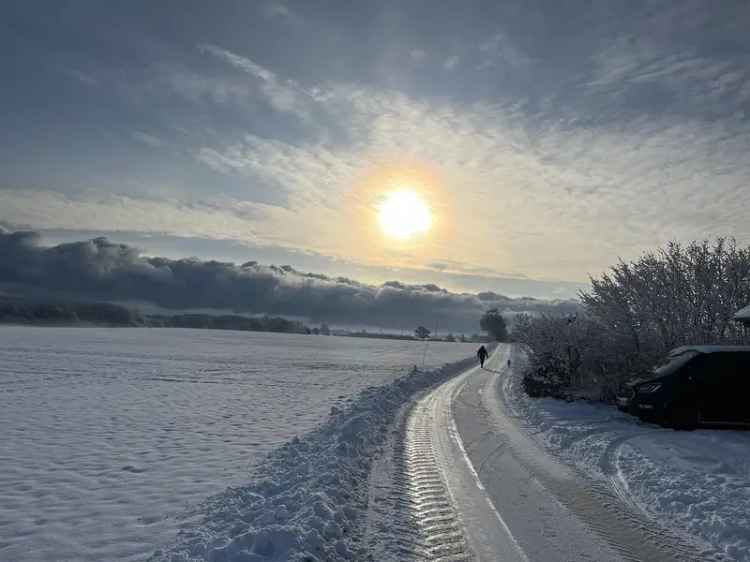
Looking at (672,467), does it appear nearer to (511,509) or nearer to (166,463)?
(511,509)

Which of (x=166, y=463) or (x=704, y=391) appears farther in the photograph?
(x=704, y=391)

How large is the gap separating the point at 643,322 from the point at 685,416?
8.58 meters

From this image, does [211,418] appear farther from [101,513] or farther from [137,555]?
[137,555]

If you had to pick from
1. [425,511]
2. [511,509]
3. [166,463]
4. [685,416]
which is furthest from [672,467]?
[166,463]

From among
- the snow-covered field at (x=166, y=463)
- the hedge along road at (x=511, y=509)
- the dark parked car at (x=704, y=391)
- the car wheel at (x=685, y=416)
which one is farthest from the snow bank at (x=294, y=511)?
the car wheel at (x=685, y=416)

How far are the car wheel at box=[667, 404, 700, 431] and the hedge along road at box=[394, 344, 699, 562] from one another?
363cm

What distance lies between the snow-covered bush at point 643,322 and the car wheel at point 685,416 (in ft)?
18.1

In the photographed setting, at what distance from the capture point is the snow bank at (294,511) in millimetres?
5383

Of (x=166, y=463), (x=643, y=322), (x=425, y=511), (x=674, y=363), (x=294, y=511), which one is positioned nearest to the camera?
(x=294, y=511)

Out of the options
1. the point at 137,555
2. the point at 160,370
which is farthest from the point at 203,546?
the point at 160,370

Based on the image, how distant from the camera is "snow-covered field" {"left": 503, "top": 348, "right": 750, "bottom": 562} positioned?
655 cm

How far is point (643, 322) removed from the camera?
65.6ft

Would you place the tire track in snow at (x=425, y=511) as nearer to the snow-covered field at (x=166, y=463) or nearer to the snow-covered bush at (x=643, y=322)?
the snow-covered field at (x=166, y=463)

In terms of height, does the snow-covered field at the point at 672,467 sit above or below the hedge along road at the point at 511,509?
above
